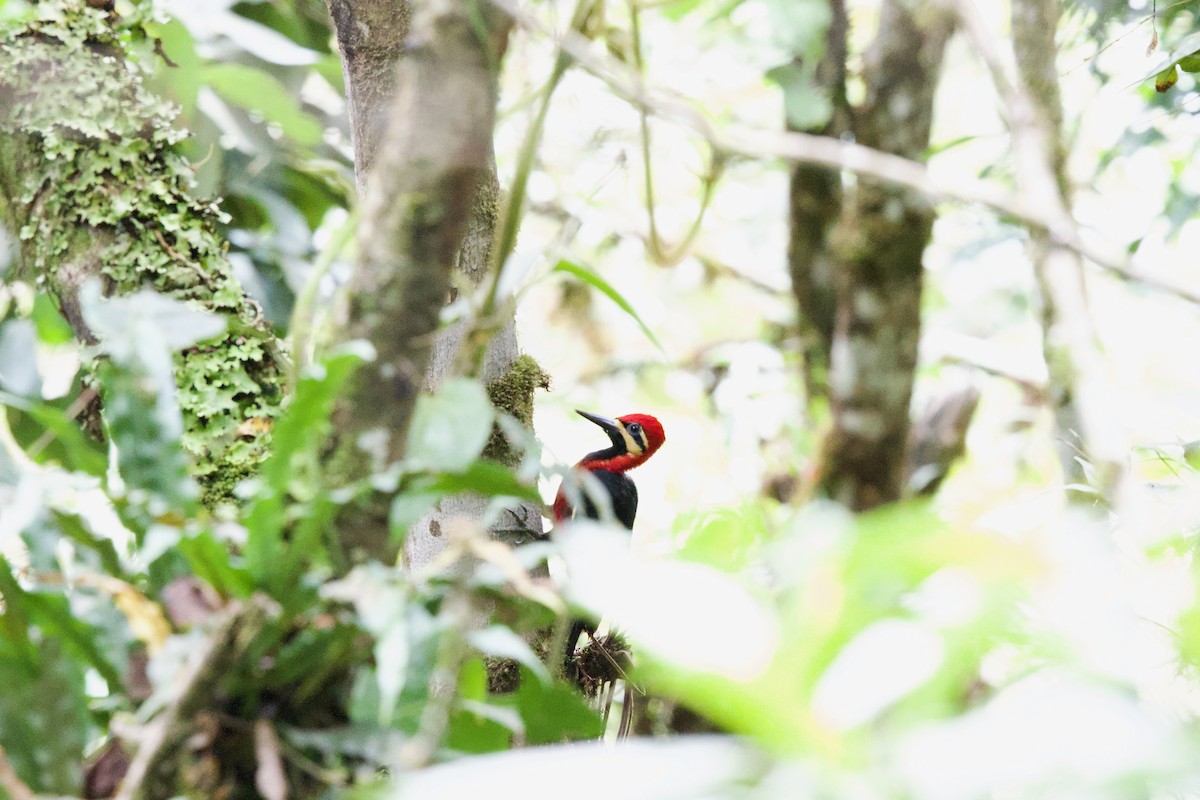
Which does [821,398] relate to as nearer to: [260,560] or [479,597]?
[479,597]

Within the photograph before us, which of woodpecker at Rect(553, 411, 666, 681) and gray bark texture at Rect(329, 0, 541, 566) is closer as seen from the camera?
gray bark texture at Rect(329, 0, 541, 566)

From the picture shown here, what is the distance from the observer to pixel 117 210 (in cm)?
180

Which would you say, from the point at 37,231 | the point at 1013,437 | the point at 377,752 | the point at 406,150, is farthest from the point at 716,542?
the point at 1013,437

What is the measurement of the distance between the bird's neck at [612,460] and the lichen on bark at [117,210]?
1.98 metres

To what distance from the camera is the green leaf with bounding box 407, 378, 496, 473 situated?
112cm

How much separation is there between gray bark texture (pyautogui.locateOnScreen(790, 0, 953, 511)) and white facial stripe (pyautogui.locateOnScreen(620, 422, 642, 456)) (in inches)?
91.8

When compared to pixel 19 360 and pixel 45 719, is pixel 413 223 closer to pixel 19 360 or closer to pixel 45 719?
pixel 45 719

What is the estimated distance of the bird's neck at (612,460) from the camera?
3779 mm

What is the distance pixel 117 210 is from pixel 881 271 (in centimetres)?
131

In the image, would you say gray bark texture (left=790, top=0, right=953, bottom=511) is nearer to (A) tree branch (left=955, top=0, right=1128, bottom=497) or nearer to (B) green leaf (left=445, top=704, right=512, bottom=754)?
(A) tree branch (left=955, top=0, right=1128, bottom=497)

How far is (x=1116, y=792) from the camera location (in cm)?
66

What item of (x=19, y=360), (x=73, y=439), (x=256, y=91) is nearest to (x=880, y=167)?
(x=73, y=439)

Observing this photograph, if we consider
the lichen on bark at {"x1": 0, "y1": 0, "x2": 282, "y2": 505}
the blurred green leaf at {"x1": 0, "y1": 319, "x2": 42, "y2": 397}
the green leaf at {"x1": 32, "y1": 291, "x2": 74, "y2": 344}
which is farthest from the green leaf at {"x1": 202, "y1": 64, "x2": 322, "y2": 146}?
the green leaf at {"x1": 32, "y1": 291, "x2": 74, "y2": 344}

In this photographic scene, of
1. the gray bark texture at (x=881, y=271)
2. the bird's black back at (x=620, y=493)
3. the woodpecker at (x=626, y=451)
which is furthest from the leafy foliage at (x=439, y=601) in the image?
the woodpecker at (x=626, y=451)
